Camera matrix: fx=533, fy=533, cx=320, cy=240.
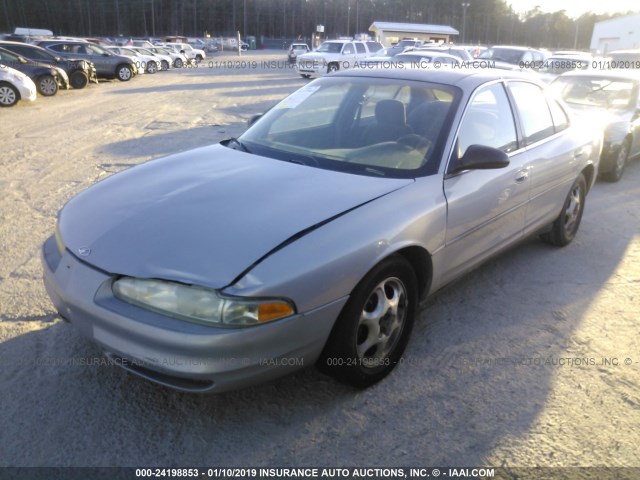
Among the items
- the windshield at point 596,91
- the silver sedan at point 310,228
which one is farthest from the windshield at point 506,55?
the silver sedan at point 310,228

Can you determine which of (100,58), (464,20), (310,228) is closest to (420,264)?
(310,228)

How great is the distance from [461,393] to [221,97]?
15.0 meters

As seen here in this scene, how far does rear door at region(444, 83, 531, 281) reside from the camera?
10.6ft

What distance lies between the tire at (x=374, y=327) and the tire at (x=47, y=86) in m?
16.7

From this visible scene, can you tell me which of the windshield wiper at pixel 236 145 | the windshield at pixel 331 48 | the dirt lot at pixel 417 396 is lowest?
the dirt lot at pixel 417 396

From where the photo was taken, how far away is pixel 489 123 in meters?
3.69

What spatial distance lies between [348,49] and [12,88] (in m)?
16.6

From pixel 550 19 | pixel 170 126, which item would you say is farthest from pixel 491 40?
pixel 170 126

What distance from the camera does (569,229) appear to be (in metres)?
5.01

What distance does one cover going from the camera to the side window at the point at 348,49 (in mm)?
26059

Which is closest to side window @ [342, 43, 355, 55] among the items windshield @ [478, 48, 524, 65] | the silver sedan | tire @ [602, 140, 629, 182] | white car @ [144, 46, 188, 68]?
windshield @ [478, 48, 524, 65]

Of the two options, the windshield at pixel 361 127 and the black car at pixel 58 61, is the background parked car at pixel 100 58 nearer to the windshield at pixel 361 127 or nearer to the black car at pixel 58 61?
the black car at pixel 58 61

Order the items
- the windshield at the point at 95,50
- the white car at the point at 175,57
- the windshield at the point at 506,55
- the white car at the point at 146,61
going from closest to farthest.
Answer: the windshield at the point at 506,55, the windshield at the point at 95,50, the white car at the point at 146,61, the white car at the point at 175,57

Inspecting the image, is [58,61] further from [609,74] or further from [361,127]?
[361,127]
